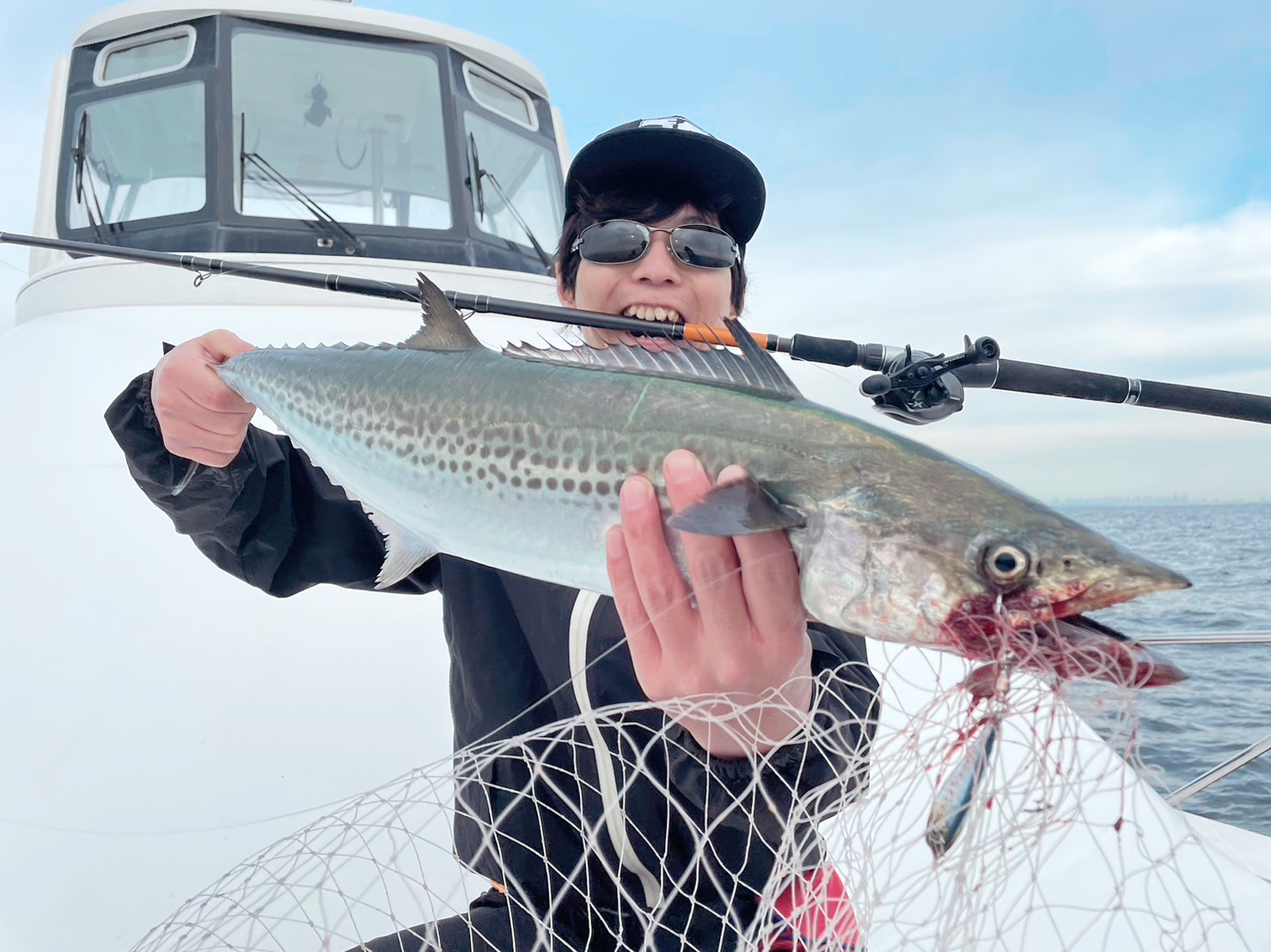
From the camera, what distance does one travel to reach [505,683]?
197cm

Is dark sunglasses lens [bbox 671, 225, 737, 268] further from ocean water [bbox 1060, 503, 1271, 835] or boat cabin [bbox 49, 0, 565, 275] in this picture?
boat cabin [bbox 49, 0, 565, 275]

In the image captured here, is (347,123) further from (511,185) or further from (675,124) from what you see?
(675,124)

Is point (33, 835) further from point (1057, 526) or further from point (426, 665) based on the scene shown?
point (1057, 526)

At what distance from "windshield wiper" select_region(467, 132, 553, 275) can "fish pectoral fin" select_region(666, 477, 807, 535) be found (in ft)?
12.4

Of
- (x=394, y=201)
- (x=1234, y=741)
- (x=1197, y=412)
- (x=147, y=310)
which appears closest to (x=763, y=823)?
(x=1197, y=412)

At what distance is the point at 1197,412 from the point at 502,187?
4.26 m

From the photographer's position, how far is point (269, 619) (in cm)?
269

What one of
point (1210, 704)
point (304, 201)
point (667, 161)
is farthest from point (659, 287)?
point (1210, 704)

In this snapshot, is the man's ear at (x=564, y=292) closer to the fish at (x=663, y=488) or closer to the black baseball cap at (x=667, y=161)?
the black baseball cap at (x=667, y=161)

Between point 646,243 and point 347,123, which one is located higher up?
point 347,123

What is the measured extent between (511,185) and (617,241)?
354 centimetres

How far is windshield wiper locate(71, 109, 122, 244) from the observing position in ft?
14.8

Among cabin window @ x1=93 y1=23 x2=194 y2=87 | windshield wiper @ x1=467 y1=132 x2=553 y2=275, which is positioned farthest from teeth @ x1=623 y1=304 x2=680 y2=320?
cabin window @ x1=93 y1=23 x2=194 y2=87

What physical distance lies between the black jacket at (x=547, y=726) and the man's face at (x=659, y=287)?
2.84ft
